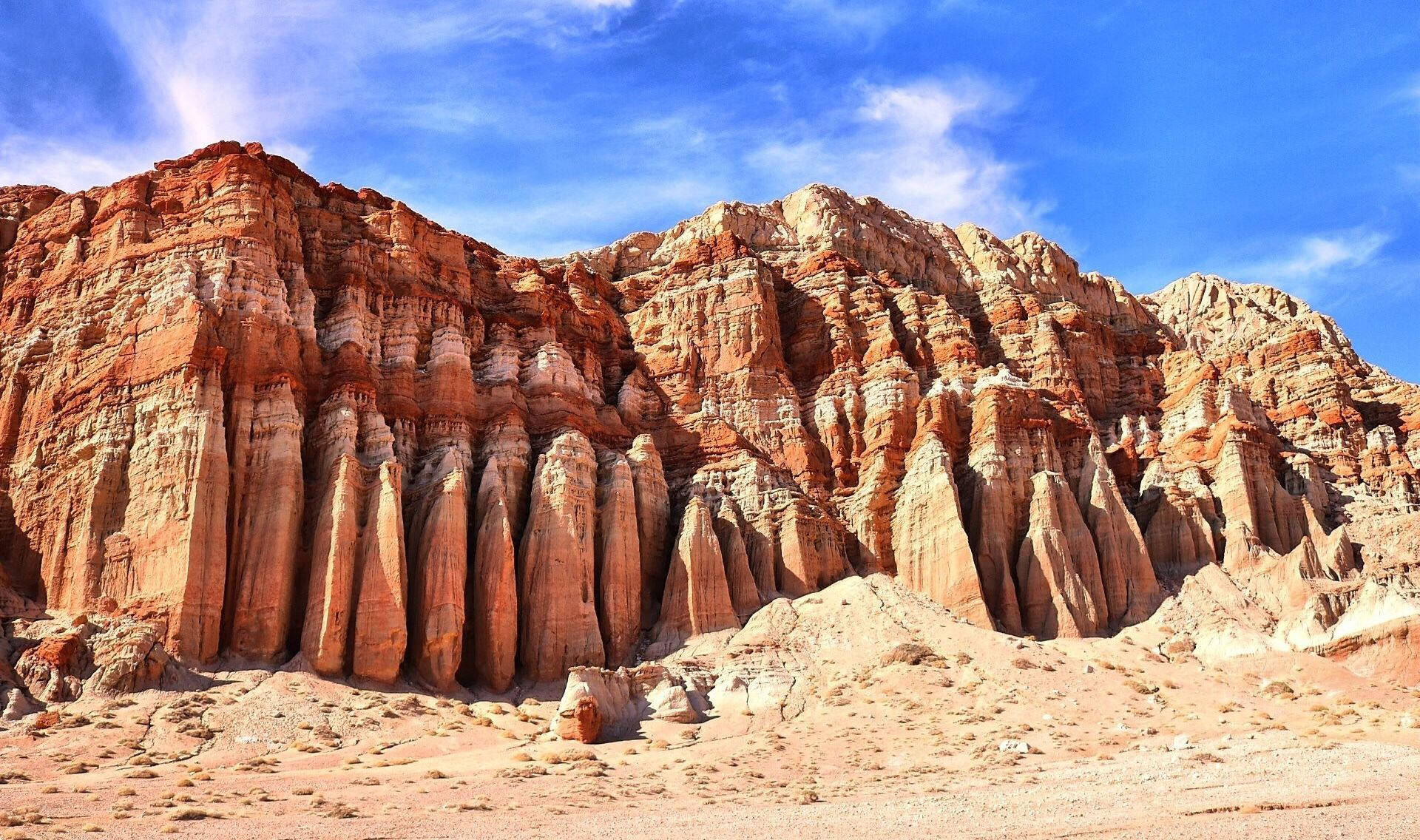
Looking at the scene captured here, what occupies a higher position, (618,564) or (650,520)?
(650,520)

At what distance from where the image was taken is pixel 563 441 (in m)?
68.4

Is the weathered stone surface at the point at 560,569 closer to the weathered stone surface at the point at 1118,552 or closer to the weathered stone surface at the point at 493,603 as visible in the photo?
the weathered stone surface at the point at 493,603

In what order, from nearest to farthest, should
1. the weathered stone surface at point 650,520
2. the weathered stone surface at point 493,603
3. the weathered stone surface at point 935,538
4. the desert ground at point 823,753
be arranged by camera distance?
the desert ground at point 823,753 → the weathered stone surface at point 493,603 → the weathered stone surface at point 935,538 → the weathered stone surface at point 650,520

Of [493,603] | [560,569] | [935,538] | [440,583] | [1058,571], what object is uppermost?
[935,538]

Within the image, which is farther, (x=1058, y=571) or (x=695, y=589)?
(x=1058, y=571)

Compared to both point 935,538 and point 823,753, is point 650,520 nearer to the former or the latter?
point 935,538

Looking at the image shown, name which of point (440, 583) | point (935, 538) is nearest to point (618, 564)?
point (440, 583)

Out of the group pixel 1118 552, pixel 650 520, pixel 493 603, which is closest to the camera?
pixel 493 603

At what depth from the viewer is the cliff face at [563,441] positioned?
57625 mm

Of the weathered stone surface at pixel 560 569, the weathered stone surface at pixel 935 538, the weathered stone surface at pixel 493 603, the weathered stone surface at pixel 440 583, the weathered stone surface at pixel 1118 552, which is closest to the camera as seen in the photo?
the weathered stone surface at pixel 440 583

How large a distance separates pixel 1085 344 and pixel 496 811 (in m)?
65.6

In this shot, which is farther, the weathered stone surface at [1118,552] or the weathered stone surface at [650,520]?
the weathered stone surface at [1118,552]

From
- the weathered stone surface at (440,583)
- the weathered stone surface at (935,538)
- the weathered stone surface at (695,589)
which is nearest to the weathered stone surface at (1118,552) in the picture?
the weathered stone surface at (935,538)

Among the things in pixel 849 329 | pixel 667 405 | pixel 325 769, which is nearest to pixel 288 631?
pixel 325 769
